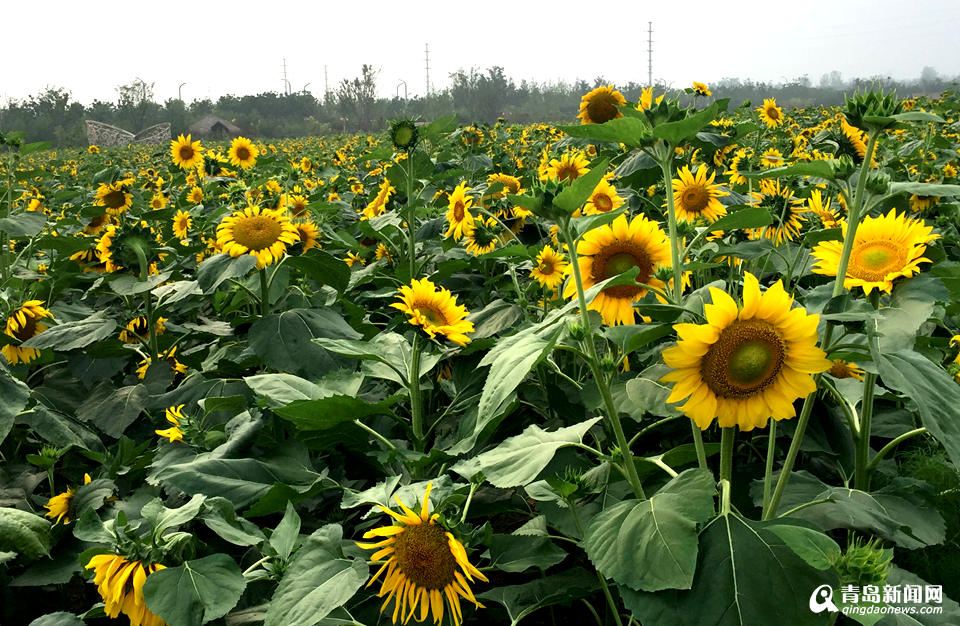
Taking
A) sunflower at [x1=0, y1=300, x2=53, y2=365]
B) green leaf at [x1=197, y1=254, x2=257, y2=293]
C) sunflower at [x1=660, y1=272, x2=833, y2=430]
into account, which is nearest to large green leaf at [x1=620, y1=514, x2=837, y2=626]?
sunflower at [x1=660, y1=272, x2=833, y2=430]

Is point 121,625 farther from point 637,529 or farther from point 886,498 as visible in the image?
point 886,498

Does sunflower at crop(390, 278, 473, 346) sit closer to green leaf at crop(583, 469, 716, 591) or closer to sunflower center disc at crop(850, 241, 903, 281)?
green leaf at crop(583, 469, 716, 591)

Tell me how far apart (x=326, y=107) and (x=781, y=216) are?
48.6m

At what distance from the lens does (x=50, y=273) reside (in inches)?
146

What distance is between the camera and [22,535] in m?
1.48

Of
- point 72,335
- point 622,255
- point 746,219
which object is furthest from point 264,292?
point 746,219

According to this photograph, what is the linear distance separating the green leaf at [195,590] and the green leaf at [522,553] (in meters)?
0.54

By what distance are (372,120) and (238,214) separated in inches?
1533

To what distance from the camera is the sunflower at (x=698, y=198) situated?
101 inches

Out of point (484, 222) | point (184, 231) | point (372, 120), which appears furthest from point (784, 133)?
point (372, 120)

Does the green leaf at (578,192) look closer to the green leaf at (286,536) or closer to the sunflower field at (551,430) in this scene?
the sunflower field at (551,430)

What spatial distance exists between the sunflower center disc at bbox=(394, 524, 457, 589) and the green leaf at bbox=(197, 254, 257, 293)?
1.42 metres

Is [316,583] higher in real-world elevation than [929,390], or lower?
lower

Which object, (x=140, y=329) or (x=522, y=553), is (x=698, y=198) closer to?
(x=522, y=553)
